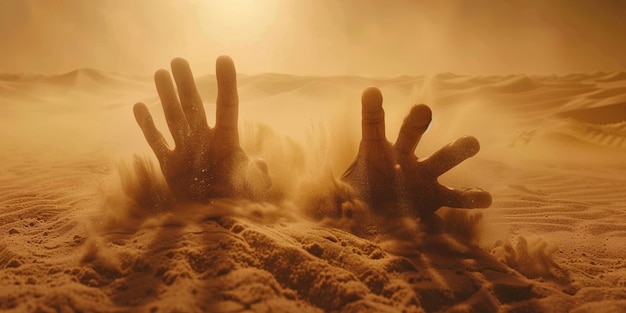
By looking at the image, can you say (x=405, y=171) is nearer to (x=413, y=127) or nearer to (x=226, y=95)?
(x=413, y=127)

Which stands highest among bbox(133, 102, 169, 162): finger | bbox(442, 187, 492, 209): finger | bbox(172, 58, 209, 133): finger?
bbox(172, 58, 209, 133): finger

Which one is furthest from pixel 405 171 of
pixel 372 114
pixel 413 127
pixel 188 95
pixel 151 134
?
pixel 151 134

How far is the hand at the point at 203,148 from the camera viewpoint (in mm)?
2145

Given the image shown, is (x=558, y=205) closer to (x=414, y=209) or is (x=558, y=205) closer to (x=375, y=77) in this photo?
(x=414, y=209)

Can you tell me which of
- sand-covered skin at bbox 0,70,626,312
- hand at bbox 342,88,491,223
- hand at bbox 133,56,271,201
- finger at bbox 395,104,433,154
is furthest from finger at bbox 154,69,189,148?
finger at bbox 395,104,433,154

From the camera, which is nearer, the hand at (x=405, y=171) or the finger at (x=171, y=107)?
the hand at (x=405, y=171)

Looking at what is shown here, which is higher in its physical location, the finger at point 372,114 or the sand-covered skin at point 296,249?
the finger at point 372,114

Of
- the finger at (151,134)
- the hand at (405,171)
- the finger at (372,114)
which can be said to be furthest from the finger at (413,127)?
the finger at (151,134)

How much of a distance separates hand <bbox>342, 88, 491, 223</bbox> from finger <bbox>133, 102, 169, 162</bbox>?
3.48 ft

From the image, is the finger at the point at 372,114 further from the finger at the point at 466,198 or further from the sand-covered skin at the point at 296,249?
the finger at the point at 466,198

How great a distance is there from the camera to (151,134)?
7.61 ft

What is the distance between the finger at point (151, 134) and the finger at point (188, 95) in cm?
20

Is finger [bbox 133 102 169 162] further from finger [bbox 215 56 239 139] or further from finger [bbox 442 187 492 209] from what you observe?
finger [bbox 442 187 492 209]

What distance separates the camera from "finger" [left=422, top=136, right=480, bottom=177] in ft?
6.93
